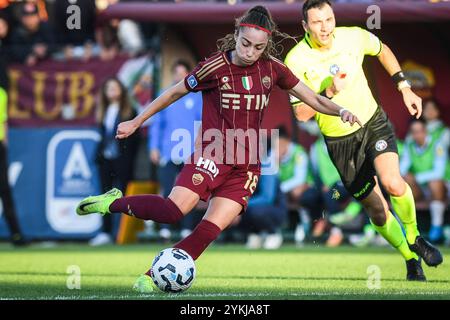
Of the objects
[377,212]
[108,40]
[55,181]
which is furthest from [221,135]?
[108,40]

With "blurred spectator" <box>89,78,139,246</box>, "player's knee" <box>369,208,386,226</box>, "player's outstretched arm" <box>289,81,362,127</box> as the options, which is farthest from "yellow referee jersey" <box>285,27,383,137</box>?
"blurred spectator" <box>89,78,139,246</box>

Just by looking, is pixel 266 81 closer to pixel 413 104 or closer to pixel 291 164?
pixel 413 104

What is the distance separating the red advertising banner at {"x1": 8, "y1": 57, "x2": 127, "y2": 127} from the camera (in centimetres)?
1509

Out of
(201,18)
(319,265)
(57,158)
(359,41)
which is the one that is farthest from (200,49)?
(359,41)

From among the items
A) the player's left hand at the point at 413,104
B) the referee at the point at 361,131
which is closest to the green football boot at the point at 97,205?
the referee at the point at 361,131

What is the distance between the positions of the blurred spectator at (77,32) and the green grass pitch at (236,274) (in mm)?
3136

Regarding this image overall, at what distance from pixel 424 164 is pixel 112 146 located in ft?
14.0

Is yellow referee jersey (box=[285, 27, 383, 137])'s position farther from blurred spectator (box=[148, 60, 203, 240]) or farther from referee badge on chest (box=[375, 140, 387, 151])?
blurred spectator (box=[148, 60, 203, 240])

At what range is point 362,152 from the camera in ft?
28.5

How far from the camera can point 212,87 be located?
7633mm
